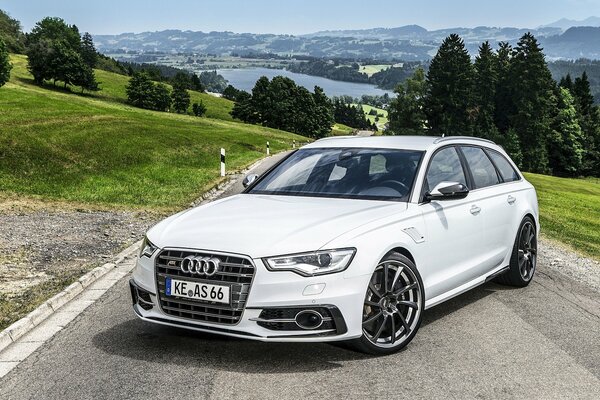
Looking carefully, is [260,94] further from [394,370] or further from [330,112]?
[394,370]

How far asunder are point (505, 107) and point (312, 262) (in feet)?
307

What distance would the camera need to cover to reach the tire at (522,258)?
7.75 meters

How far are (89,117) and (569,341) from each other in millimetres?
33110

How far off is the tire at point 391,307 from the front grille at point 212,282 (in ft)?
3.06

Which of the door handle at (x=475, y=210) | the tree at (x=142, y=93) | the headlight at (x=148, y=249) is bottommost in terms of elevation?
the tree at (x=142, y=93)

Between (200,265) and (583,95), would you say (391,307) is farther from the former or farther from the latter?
(583,95)

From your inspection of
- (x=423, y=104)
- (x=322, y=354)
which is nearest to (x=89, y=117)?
(x=322, y=354)

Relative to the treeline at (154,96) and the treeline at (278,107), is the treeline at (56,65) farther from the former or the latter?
the treeline at (278,107)

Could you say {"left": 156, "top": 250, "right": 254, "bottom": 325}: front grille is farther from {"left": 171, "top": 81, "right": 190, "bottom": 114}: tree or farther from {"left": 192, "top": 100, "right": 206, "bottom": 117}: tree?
{"left": 171, "top": 81, "right": 190, "bottom": 114}: tree

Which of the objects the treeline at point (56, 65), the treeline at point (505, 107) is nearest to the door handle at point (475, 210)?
the treeline at point (505, 107)

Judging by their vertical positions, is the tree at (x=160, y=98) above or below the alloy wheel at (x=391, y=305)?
below

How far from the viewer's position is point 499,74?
96.2 m

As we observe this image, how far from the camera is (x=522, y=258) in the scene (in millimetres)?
7887

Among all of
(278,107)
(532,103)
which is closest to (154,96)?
(278,107)
